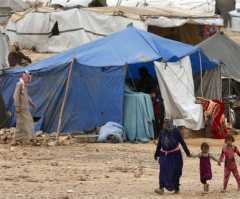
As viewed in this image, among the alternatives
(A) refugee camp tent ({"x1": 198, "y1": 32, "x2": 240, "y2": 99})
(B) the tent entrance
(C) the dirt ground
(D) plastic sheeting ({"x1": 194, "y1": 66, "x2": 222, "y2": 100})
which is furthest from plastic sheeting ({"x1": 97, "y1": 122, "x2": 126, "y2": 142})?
(B) the tent entrance

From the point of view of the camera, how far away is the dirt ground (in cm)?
1042

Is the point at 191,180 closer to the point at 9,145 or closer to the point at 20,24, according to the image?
the point at 9,145

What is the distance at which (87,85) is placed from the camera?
1800cm

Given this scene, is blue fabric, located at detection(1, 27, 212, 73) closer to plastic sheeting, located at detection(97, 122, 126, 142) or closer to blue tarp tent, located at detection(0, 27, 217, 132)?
blue tarp tent, located at detection(0, 27, 217, 132)

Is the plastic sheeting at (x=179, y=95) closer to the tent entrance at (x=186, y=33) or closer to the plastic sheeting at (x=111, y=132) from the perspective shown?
the plastic sheeting at (x=111, y=132)

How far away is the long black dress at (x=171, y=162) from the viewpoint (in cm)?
1051

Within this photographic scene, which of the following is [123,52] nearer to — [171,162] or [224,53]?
[224,53]

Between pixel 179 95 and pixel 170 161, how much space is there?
8.33 meters

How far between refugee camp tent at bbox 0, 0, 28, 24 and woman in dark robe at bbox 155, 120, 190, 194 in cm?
2418

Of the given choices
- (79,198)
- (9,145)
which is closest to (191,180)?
(79,198)

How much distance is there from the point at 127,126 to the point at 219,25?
1432 cm

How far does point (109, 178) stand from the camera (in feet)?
39.1

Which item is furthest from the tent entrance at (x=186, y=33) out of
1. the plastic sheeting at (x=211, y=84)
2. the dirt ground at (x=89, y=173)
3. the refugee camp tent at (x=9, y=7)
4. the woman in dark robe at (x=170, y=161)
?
the woman in dark robe at (x=170, y=161)

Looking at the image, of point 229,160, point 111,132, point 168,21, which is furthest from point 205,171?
point 168,21
